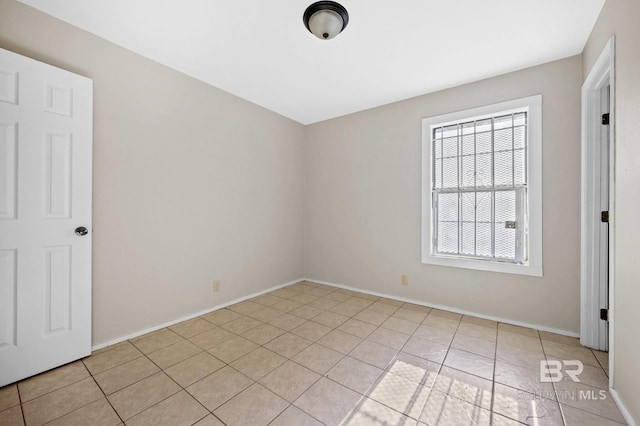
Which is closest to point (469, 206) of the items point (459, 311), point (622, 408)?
point (459, 311)

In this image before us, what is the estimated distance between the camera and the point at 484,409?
63.0 inches

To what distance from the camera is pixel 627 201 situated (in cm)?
152

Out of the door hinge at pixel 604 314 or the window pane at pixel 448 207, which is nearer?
the door hinge at pixel 604 314

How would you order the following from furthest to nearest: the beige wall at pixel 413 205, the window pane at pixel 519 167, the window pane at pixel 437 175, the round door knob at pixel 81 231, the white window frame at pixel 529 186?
the window pane at pixel 437 175 < the window pane at pixel 519 167 < the white window frame at pixel 529 186 < the beige wall at pixel 413 205 < the round door knob at pixel 81 231

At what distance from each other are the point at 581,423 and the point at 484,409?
483mm

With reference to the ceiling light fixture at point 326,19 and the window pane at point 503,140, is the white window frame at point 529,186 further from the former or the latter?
the ceiling light fixture at point 326,19

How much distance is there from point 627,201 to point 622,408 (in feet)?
3.93

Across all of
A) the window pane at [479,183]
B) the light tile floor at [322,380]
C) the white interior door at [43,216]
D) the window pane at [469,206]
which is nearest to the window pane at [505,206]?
the window pane at [479,183]

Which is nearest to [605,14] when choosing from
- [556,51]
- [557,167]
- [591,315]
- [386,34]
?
[556,51]

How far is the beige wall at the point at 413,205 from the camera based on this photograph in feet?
8.27

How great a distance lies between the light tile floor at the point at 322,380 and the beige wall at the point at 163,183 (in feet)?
1.66

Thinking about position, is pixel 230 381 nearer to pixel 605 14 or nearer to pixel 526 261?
pixel 526 261

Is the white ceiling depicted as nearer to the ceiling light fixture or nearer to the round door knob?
the ceiling light fixture

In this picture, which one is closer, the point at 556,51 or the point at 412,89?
the point at 556,51
